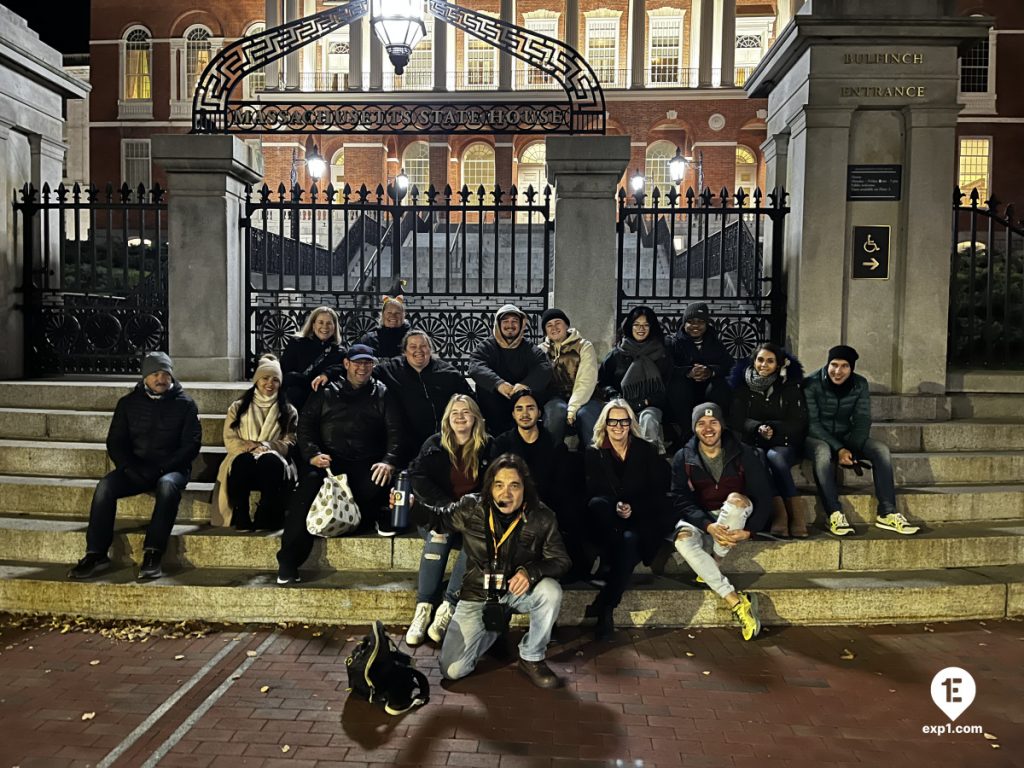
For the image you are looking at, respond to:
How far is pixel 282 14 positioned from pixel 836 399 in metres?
38.5

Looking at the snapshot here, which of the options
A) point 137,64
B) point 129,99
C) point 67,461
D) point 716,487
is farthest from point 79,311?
point 137,64

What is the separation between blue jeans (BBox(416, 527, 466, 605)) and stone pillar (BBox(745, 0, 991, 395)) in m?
4.82

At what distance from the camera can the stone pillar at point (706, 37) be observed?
39.4 m

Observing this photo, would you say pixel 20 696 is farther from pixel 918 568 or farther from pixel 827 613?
pixel 918 568

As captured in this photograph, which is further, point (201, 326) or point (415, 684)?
point (201, 326)

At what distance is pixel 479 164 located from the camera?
40719 mm

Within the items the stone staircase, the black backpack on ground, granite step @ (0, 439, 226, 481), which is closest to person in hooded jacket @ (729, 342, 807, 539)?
the stone staircase

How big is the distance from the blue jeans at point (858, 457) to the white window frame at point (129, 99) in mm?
40739

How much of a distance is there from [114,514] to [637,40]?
3860 cm

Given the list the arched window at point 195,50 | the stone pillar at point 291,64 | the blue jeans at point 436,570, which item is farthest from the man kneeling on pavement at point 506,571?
the arched window at point 195,50

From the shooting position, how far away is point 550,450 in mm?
5953

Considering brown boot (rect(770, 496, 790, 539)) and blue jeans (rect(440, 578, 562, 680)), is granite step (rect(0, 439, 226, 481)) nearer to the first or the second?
blue jeans (rect(440, 578, 562, 680))

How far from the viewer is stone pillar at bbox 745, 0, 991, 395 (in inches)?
329

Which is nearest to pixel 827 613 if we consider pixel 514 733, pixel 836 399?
pixel 836 399
